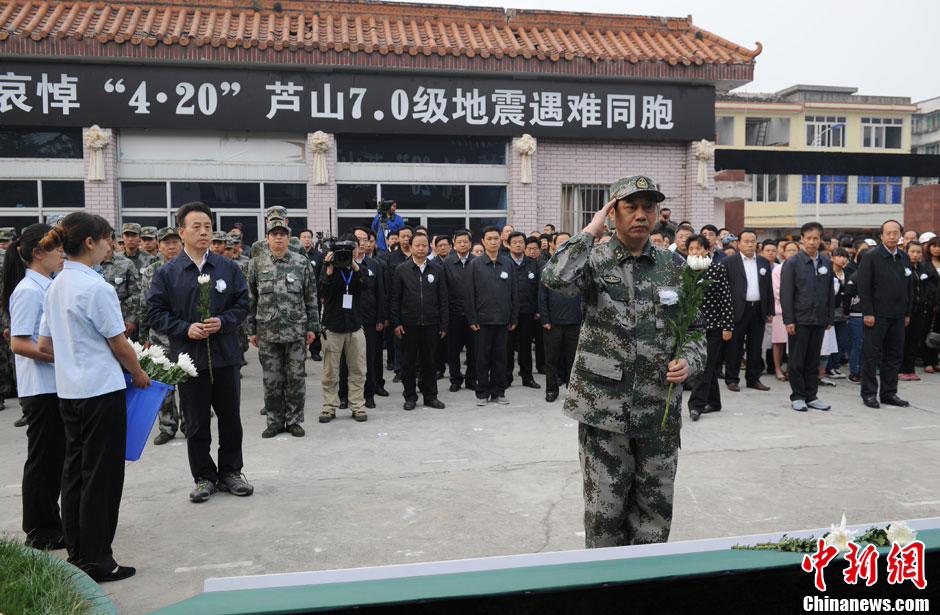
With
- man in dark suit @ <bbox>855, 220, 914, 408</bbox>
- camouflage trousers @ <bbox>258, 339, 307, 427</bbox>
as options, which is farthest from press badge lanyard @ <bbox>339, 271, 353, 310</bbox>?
man in dark suit @ <bbox>855, 220, 914, 408</bbox>

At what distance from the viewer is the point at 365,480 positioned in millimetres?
5359

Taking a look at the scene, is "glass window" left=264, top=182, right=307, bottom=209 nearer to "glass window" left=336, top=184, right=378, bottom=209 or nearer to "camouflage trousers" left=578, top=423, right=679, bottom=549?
"glass window" left=336, top=184, right=378, bottom=209

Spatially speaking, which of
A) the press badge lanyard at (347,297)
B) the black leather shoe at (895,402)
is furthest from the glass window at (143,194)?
the black leather shoe at (895,402)

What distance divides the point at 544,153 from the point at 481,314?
5.88 meters

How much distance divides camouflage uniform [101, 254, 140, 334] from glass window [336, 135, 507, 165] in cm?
541

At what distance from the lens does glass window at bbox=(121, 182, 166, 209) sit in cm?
1203

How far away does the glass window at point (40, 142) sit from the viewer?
11742 millimetres

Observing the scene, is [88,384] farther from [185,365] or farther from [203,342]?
[203,342]

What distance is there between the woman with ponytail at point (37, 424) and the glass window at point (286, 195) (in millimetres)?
8351

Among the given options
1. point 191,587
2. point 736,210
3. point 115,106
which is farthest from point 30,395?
point 736,210

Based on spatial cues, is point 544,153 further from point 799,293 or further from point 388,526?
point 388,526

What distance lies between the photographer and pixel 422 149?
13.0 m

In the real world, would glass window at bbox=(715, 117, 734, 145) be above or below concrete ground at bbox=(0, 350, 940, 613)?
above

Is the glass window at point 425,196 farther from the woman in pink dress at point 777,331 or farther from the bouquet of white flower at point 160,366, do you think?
the bouquet of white flower at point 160,366
